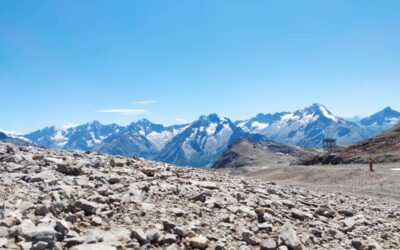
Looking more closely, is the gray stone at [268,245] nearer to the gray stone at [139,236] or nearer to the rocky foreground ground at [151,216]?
the rocky foreground ground at [151,216]

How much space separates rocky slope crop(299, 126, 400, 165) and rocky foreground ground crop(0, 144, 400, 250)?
221 ft

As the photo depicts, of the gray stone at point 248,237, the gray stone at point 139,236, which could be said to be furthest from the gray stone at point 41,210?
the gray stone at point 248,237

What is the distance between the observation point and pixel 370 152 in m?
94.6

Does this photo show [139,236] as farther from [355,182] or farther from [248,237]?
[355,182]

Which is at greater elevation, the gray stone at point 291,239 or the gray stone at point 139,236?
the gray stone at point 139,236

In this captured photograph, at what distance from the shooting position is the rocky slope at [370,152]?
83.9m

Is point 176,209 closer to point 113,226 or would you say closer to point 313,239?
point 113,226

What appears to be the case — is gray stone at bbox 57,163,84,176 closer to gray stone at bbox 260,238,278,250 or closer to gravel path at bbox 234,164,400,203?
gray stone at bbox 260,238,278,250

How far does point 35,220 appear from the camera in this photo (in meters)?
12.3

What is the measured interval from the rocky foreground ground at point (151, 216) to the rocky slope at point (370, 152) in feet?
221

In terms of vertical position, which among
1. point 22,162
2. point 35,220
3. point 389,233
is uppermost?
point 22,162

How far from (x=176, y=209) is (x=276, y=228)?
3.49 meters

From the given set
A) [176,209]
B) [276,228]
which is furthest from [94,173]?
[276,228]

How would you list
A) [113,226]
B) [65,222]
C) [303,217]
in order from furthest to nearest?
[303,217] < [113,226] < [65,222]
